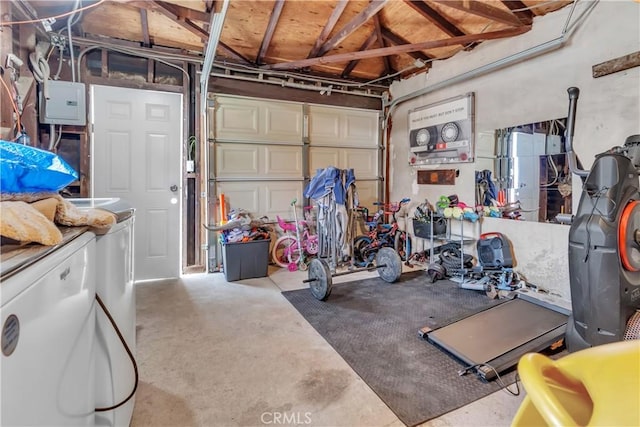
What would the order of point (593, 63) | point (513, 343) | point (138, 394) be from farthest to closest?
1. point (593, 63)
2. point (513, 343)
3. point (138, 394)

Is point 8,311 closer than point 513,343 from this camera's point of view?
Yes

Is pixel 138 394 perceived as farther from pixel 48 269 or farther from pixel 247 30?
pixel 247 30

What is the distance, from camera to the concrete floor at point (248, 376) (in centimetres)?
180

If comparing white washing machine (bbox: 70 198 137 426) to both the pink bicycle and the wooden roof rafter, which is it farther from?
the wooden roof rafter

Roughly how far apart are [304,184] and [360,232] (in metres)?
1.26

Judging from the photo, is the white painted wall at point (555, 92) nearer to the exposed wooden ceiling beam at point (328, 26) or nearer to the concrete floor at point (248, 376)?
the exposed wooden ceiling beam at point (328, 26)

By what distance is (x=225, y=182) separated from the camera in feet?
15.6

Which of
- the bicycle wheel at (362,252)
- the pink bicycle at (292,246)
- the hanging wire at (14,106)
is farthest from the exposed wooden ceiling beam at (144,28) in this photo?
the bicycle wheel at (362,252)

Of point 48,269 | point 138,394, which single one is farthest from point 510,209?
point 48,269

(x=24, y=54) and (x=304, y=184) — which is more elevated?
(x=24, y=54)

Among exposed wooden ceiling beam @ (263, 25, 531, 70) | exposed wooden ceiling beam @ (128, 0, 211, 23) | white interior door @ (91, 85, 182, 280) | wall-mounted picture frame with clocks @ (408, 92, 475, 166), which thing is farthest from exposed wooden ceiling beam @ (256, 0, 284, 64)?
wall-mounted picture frame with clocks @ (408, 92, 475, 166)

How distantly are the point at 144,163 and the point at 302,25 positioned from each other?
2.65m

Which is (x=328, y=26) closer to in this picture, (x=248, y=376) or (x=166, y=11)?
(x=166, y=11)

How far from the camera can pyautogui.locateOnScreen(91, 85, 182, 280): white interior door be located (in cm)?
404
